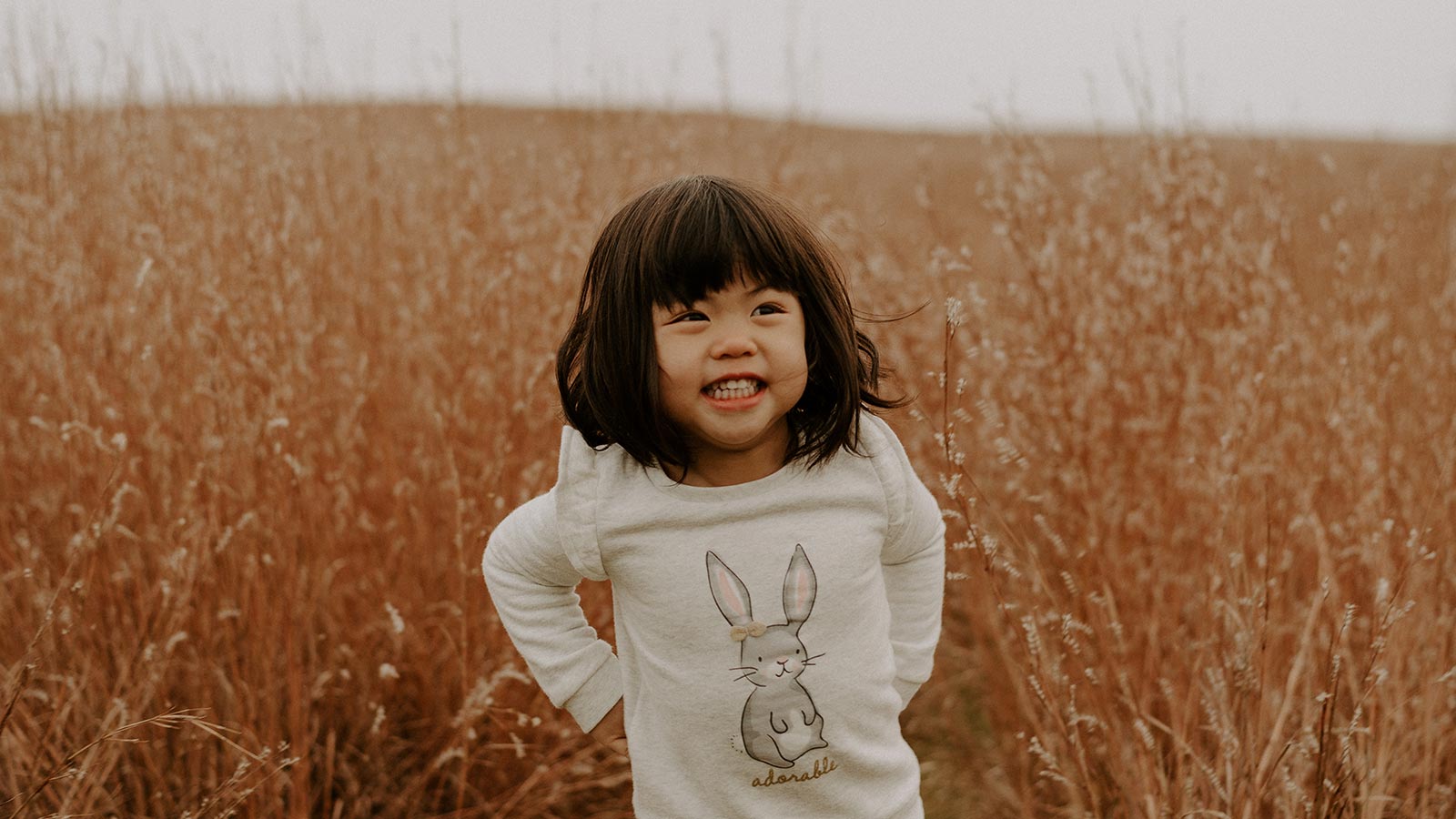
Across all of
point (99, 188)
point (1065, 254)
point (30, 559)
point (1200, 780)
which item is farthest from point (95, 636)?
point (1065, 254)

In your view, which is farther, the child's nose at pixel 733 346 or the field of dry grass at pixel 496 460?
→ the field of dry grass at pixel 496 460

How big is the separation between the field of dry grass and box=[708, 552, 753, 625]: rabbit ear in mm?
563

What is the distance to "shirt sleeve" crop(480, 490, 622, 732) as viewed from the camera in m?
1.18

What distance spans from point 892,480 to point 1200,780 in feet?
2.97

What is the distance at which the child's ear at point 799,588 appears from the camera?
112 cm

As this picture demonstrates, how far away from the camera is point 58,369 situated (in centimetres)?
194

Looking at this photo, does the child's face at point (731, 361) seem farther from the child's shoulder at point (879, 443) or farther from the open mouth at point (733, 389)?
the child's shoulder at point (879, 443)

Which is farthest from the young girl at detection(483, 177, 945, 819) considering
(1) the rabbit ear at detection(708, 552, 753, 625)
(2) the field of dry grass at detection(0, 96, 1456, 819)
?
(2) the field of dry grass at detection(0, 96, 1456, 819)

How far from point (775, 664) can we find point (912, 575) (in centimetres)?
29

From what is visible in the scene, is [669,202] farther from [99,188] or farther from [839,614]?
[99,188]

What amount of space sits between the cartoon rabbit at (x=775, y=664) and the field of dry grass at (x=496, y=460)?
0.49 meters

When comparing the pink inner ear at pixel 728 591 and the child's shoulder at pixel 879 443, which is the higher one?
the child's shoulder at pixel 879 443

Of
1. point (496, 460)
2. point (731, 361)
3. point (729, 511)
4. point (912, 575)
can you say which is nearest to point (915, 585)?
point (912, 575)

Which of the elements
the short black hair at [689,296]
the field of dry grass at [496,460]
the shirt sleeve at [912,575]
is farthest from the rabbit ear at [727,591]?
the field of dry grass at [496,460]
